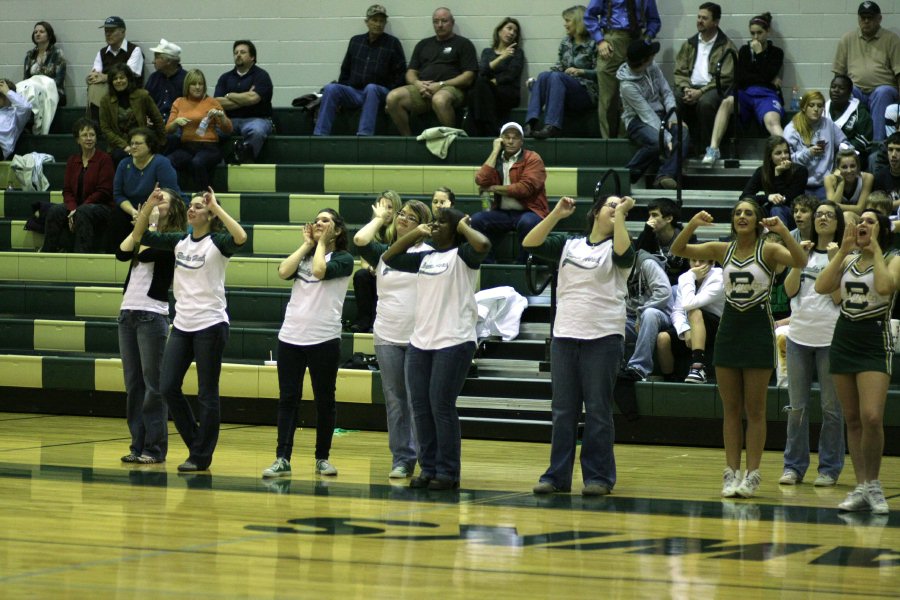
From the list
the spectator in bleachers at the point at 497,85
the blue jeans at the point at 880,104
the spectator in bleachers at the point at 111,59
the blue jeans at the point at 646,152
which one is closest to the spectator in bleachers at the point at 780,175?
the blue jeans at the point at 646,152

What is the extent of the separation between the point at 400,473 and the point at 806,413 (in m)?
2.20

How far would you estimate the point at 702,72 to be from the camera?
1152 centimetres

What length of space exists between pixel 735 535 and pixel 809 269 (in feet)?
7.21

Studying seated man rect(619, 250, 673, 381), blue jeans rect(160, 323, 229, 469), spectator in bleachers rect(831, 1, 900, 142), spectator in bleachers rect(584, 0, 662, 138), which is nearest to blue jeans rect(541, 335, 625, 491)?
blue jeans rect(160, 323, 229, 469)

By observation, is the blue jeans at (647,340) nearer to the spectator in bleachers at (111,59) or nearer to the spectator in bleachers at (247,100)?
the spectator in bleachers at (247,100)

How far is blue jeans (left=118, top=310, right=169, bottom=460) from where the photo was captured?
7281mm

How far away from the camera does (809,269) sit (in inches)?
277

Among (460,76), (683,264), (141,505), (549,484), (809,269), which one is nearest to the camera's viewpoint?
(141,505)

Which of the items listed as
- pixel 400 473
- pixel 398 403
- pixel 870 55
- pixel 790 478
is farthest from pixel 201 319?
pixel 870 55

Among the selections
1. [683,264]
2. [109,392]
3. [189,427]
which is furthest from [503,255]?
[189,427]

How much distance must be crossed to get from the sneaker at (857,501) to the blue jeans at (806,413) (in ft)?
3.23

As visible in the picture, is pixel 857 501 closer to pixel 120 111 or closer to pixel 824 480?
pixel 824 480

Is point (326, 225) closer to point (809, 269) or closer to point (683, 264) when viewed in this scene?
point (809, 269)

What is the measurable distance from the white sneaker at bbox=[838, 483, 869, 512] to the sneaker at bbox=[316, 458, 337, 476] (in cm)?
263
